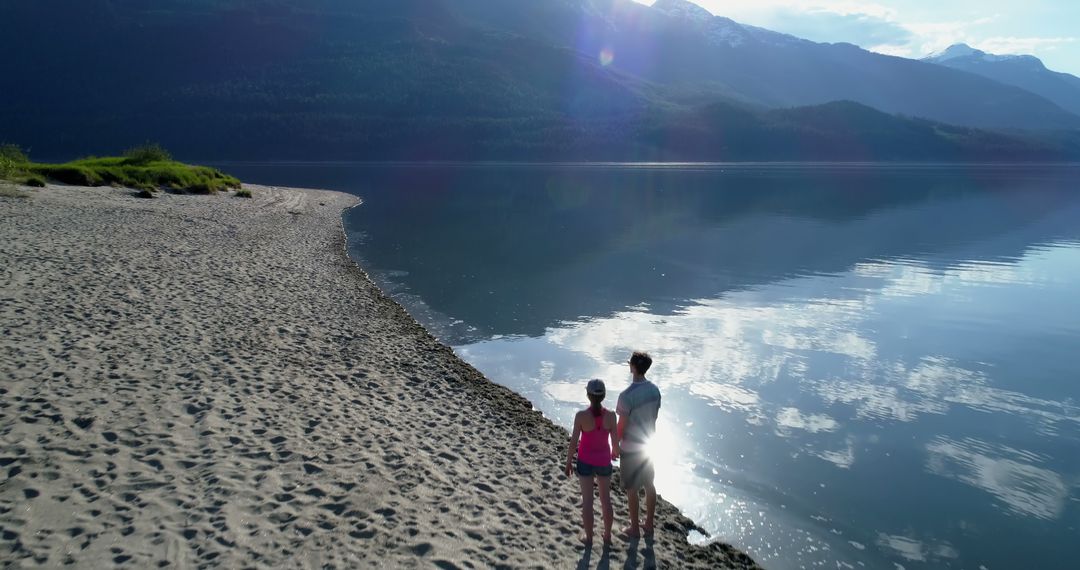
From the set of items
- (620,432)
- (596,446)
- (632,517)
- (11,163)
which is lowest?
(632,517)

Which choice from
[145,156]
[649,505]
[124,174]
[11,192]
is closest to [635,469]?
[649,505]

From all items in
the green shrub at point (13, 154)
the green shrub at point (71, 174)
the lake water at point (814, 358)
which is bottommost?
the lake water at point (814, 358)

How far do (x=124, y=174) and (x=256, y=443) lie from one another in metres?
35.1

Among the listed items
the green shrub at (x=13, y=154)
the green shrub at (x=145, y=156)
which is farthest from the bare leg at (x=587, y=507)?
the green shrub at (x=145, y=156)

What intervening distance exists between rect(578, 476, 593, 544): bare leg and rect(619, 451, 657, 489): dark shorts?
0.32 meters

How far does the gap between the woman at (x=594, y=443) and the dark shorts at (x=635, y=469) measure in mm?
166

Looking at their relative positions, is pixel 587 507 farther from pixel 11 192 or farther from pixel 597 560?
pixel 11 192

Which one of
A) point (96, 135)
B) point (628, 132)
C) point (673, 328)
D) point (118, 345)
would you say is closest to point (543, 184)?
point (673, 328)

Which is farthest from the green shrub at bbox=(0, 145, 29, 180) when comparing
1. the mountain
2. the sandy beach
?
the mountain

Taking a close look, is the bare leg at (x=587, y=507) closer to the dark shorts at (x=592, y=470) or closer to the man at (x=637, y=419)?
the dark shorts at (x=592, y=470)

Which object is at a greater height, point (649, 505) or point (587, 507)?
point (587, 507)

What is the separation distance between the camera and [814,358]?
14.1 metres

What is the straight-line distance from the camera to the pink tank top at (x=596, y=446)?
5578 millimetres

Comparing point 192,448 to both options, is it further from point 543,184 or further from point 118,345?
point 543,184
